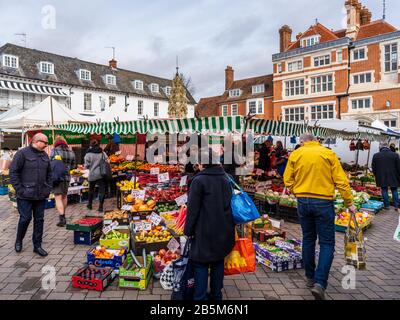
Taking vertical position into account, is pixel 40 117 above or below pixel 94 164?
above

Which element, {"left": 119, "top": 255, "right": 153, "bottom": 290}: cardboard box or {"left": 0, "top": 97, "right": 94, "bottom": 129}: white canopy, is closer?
{"left": 119, "top": 255, "right": 153, "bottom": 290}: cardboard box

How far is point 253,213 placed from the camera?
316cm

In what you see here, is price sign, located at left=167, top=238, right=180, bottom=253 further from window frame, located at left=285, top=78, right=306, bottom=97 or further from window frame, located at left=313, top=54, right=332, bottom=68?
window frame, located at left=285, top=78, right=306, bottom=97

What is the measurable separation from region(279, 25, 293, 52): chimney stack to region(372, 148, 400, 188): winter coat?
2757 centimetres

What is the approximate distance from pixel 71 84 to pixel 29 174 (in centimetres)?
2626

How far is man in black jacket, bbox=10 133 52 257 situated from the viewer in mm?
4723

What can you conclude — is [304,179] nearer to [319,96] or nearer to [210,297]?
[210,297]

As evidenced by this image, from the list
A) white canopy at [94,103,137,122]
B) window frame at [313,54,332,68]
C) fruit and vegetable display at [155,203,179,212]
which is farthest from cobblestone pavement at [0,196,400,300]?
window frame at [313,54,332,68]

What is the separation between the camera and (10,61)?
83.4 feet

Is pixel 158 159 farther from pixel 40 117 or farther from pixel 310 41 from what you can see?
pixel 310 41

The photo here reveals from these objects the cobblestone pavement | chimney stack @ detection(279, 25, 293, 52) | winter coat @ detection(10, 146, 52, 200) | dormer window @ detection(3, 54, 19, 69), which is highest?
chimney stack @ detection(279, 25, 293, 52)

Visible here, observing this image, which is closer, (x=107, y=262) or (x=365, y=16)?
(x=107, y=262)

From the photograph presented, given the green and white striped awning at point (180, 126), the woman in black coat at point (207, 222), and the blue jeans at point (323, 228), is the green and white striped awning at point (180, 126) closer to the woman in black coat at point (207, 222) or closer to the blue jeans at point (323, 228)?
the blue jeans at point (323, 228)

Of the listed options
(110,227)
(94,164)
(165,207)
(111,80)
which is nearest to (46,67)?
(111,80)
